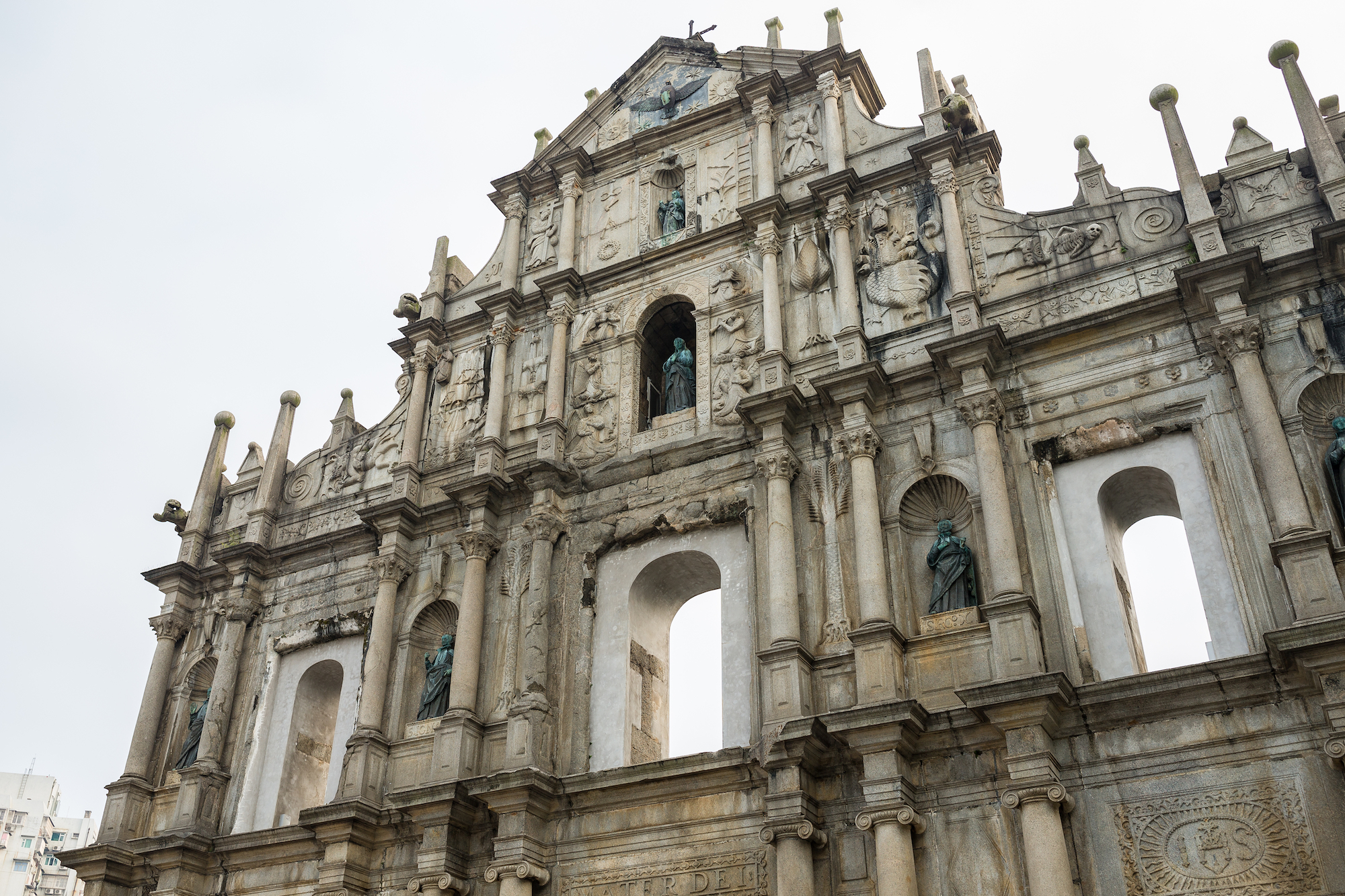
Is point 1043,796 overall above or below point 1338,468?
below

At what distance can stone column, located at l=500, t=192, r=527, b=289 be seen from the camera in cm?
1705

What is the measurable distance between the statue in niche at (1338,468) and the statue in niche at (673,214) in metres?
8.66

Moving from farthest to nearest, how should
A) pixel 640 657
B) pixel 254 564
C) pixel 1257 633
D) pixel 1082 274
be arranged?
pixel 254 564
pixel 640 657
pixel 1082 274
pixel 1257 633

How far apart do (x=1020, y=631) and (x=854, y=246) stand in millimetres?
5606

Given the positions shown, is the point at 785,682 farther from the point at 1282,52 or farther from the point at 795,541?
the point at 1282,52

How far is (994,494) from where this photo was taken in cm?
1154

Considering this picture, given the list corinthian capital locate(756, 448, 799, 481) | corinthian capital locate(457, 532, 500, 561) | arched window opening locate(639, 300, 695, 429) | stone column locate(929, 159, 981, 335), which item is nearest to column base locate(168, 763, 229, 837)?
corinthian capital locate(457, 532, 500, 561)

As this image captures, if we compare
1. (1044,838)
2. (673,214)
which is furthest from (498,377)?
(1044,838)

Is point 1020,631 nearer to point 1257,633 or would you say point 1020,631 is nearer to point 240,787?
point 1257,633

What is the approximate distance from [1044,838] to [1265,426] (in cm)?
426

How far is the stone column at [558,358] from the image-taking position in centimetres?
1526

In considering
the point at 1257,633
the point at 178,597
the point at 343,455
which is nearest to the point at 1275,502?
the point at 1257,633

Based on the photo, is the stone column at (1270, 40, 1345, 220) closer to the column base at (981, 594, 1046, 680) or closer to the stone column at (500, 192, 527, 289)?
the column base at (981, 594, 1046, 680)

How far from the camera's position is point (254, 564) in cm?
1633
